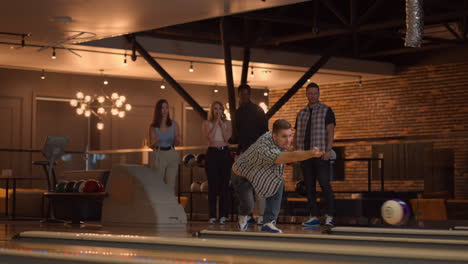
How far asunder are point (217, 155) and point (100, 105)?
902 centimetres

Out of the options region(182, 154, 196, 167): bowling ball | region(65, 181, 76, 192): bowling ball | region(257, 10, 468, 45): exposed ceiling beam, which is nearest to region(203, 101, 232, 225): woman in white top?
region(65, 181, 76, 192): bowling ball

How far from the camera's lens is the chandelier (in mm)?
17078

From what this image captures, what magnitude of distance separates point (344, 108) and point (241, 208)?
34.4ft

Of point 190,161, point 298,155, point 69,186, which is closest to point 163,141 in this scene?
point 69,186

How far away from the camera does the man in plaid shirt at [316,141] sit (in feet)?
29.4

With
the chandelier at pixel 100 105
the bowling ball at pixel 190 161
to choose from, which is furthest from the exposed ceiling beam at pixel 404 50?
the bowling ball at pixel 190 161

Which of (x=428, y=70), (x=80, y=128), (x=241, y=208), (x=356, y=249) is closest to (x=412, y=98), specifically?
(x=428, y=70)

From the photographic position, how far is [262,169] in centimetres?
743

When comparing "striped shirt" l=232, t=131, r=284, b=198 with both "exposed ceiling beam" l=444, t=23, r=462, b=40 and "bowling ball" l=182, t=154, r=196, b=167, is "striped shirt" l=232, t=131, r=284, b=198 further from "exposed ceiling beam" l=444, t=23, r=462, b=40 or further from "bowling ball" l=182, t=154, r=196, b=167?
"exposed ceiling beam" l=444, t=23, r=462, b=40

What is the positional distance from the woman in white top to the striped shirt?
202 cm

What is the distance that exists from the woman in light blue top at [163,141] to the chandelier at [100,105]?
281 inches

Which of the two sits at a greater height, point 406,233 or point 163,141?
point 163,141

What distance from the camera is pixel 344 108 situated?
18.3 metres

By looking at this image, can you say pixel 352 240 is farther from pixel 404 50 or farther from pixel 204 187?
pixel 404 50
